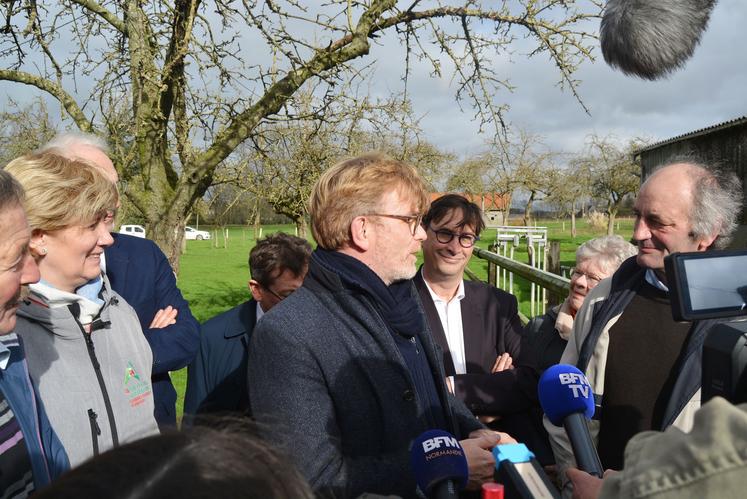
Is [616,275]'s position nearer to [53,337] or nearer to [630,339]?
[630,339]

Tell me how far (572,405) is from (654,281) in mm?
1137

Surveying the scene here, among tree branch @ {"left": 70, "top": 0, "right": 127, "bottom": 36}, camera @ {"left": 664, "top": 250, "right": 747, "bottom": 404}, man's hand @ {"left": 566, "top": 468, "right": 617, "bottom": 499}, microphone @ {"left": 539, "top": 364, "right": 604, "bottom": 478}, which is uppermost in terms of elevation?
tree branch @ {"left": 70, "top": 0, "right": 127, "bottom": 36}

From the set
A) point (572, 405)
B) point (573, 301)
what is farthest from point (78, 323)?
point (573, 301)

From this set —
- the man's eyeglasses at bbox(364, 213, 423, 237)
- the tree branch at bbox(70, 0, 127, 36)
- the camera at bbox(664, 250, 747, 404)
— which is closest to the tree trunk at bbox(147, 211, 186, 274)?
the tree branch at bbox(70, 0, 127, 36)

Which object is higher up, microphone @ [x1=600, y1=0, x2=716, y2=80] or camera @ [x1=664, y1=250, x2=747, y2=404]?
microphone @ [x1=600, y1=0, x2=716, y2=80]

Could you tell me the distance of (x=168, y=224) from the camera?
533 cm

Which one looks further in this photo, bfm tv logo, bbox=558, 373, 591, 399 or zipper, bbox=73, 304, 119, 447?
zipper, bbox=73, 304, 119, 447

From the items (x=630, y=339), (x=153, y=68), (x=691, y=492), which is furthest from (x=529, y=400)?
(x=153, y=68)

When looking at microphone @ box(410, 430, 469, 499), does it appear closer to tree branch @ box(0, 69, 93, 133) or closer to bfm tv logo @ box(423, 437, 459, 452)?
bfm tv logo @ box(423, 437, 459, 452)

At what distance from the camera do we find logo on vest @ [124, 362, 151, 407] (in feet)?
6.74

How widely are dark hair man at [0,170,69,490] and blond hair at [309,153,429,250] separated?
890mm

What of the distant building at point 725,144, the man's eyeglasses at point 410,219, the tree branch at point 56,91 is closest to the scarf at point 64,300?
the man's eyeglasses at point 410,219

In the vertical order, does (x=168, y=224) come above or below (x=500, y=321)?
above

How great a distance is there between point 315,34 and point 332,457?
458 cm
